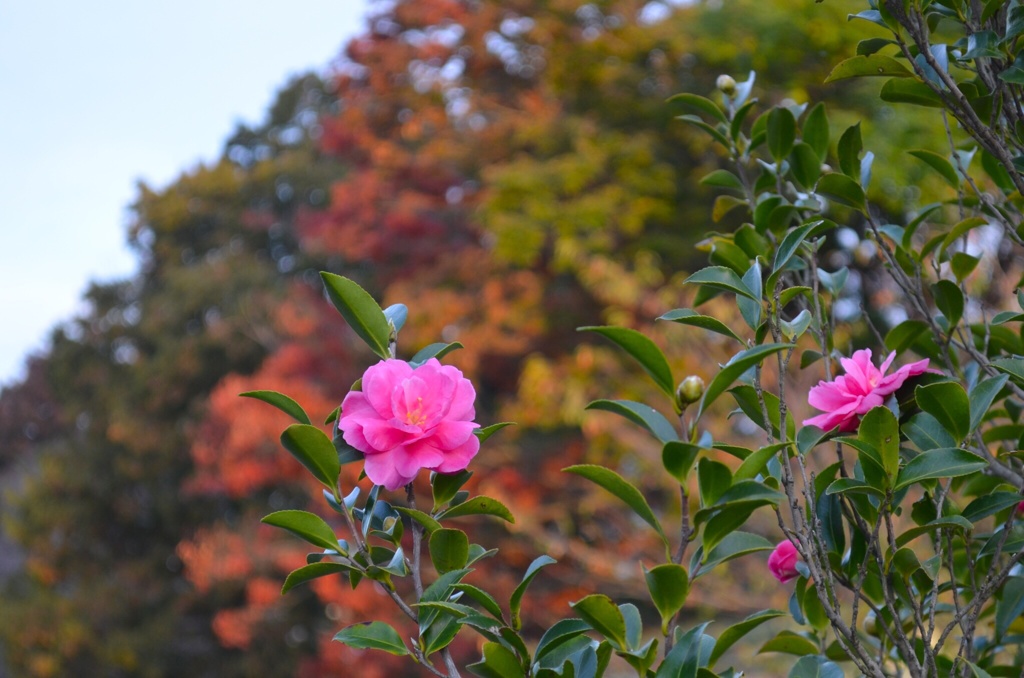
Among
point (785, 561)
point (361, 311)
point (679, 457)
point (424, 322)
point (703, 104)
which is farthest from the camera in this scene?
point (424, 322)

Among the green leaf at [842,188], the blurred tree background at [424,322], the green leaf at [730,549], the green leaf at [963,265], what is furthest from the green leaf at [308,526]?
the blurred tree background at [424,322]

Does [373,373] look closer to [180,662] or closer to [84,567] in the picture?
[180,662]

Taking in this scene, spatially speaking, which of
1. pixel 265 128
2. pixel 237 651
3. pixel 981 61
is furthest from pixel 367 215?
pixel 981 61

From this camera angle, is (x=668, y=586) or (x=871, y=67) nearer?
(x=668, y=586)

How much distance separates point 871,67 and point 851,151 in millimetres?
89

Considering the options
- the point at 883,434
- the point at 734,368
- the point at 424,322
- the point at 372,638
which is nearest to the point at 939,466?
the point at 883,434

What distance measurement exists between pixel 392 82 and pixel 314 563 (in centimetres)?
582

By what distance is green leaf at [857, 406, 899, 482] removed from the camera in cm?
53

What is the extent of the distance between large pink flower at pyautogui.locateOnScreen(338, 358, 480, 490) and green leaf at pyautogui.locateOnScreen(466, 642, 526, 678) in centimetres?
11

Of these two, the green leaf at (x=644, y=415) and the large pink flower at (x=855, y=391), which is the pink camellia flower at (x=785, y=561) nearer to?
the large pink flower at (x=855, y=391)

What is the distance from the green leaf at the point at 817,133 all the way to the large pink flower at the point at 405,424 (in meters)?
0.44

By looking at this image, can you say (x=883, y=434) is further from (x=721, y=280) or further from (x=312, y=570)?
(x=312, y=570)

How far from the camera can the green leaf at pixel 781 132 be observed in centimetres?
77

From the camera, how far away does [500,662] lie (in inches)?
21.4
